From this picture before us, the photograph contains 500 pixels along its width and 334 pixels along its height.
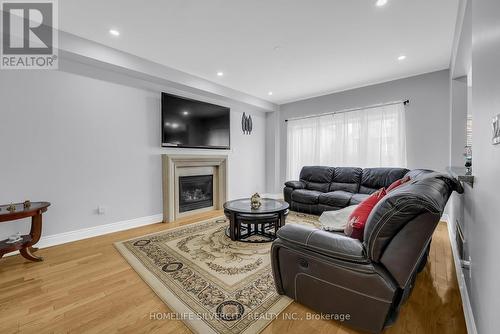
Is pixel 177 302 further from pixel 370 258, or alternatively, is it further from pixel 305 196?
pixel 305 196

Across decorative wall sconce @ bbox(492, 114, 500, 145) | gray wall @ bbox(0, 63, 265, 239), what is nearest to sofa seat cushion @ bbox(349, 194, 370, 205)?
decorative wall sconce @ bbox(492, 114, 500, 145)

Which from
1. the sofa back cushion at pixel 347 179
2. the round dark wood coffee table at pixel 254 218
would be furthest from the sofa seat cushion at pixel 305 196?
the round dark wood coffee table at pixel 254 218

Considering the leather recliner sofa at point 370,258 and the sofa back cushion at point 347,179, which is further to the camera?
the sofa back cushion at point 347,179

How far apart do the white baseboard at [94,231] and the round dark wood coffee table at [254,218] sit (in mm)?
1541

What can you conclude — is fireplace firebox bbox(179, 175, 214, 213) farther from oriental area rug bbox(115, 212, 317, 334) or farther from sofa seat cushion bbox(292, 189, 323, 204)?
sofa seat cushion bbox(292, 189, 323, 204)

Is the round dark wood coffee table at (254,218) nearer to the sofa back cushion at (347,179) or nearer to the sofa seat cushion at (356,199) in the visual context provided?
the sofa seat cushion at (356,199)

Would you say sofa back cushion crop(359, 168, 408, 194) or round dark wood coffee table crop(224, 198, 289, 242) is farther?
sofa back cushion crop(359, 168, 408, 194)

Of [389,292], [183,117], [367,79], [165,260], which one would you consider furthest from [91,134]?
[367,79]

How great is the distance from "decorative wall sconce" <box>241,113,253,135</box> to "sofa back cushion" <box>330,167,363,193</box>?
239 centimetres

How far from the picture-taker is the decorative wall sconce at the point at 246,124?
5594 mm

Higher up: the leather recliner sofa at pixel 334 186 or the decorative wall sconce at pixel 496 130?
the decorative wall sconce at pixel 496 130

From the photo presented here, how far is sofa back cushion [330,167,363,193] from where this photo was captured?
439 cm

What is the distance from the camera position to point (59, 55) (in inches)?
113

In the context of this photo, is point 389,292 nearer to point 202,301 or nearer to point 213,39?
point 202,301
